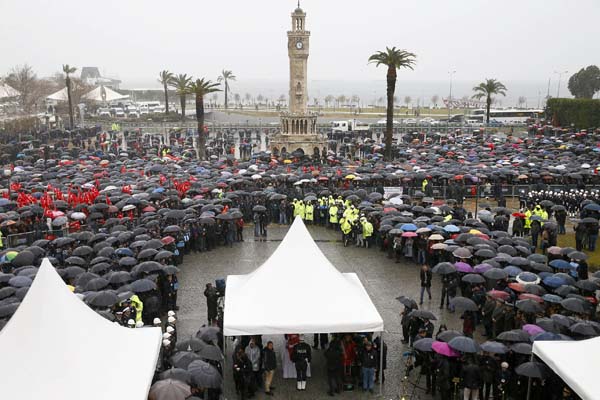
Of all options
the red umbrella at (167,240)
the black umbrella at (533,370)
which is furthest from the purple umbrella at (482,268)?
the red umbrella at (167,240)

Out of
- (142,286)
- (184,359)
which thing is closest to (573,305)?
(184,359)

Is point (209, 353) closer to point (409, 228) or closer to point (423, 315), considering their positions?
point (423, 315)

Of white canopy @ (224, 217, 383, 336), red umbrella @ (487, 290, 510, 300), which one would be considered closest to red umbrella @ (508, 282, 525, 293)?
red umbrella @ (487, 290, 510, 300)

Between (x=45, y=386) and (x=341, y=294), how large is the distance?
21.3 feet

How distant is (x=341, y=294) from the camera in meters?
13.6

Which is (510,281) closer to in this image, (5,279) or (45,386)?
(45,386)

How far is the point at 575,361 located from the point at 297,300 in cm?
568

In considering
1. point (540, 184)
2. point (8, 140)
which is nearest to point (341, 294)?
point (540, 184)

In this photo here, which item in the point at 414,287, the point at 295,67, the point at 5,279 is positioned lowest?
the point at 414,287

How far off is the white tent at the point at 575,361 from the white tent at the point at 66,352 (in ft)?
24.0

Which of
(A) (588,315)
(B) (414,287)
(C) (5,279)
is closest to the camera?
(A) (588,315)

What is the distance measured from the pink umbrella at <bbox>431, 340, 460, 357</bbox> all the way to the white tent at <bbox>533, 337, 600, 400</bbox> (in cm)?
155

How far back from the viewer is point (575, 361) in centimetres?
1095

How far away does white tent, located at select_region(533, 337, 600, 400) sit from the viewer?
10250 millimetres
